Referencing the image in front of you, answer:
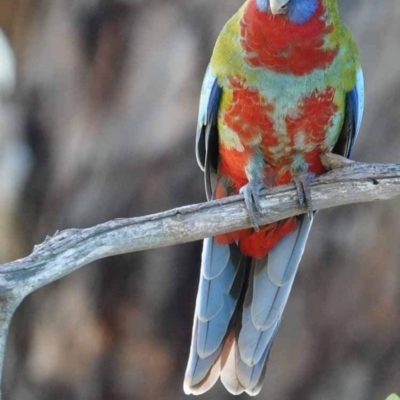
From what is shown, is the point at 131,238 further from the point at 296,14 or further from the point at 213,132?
the point at 296,14

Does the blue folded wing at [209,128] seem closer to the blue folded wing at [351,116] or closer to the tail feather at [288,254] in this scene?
the tail feather at [288,254]

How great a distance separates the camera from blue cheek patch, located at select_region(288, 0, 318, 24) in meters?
2.02

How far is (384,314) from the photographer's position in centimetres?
283

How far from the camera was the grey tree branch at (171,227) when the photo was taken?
1.56 m

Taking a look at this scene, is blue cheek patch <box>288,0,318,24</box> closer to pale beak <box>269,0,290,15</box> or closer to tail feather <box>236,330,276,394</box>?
pale beak <box>269,0,290,15</box>

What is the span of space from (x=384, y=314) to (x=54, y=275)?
1.71 m

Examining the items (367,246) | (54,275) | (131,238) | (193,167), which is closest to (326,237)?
(367,246)

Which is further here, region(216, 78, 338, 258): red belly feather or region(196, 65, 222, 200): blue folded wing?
region(196, 65, 222, 200): blue folded wing

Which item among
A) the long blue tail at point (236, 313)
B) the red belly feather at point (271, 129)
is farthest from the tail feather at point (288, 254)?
the red belly feather at point (271, 129)

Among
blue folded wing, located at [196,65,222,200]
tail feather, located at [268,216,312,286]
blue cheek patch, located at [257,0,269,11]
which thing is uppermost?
blue cheek patch, located at [257,0,269,11]

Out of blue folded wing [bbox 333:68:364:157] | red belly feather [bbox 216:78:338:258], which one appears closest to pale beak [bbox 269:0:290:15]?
red belly feather [bbox 216:78:338:258]

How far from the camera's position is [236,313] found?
2.38 m

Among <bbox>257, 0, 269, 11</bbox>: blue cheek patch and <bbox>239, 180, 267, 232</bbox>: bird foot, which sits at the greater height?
<bbox>257, 0, 269, 11</bbox>: blue cheek patch

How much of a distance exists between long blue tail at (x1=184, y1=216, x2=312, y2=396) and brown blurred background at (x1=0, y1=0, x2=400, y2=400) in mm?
501
